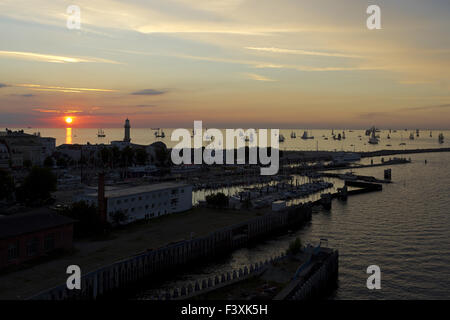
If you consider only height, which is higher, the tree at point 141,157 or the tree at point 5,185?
the tree at point 141,157

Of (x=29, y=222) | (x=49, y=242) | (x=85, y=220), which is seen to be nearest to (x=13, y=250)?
(x=29, y=222)

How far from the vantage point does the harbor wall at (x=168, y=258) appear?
2205 cm

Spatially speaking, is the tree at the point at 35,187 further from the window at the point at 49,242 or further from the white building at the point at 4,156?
the white building at the point at 4,156

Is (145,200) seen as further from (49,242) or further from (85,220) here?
(49,242)

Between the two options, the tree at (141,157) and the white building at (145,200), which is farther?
the tree at (141,157)

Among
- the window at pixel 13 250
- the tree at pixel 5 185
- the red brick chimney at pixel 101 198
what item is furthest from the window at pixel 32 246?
the tree at pixel 5 185

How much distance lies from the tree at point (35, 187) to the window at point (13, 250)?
2195cm

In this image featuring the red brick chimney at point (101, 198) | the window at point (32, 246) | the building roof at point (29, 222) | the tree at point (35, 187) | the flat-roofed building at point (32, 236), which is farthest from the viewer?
the tree at point (35, 187)

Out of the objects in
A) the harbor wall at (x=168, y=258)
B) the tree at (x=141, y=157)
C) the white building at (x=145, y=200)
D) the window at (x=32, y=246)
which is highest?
the tree at (x=141, y=157)

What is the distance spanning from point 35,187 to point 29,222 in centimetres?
2041

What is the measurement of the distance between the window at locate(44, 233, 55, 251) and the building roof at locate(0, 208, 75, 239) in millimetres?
673

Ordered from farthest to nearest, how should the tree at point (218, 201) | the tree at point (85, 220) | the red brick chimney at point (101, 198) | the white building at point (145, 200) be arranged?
the tree at point (218, 201)
the white building at point (145, 200)
the red brick chimney at point (101, 198)
the tree at point (85, 220)
